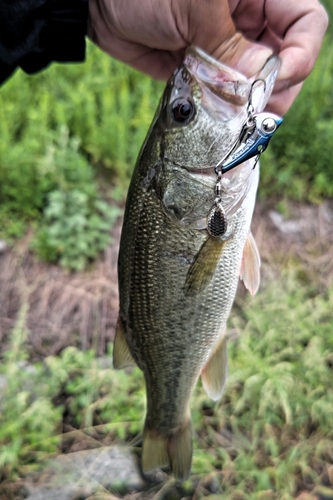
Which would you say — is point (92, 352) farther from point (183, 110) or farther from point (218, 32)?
point (218, 32)

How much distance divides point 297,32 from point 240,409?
1.86 metres

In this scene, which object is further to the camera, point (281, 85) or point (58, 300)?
point (58, 300)

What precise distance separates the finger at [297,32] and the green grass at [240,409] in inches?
60.3

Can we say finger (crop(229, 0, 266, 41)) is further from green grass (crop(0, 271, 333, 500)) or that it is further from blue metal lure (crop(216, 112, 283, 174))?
green grass (crop(0, 271, 333, 500))

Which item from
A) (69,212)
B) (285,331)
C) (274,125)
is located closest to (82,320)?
(69,212)

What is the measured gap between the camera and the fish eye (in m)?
1.35

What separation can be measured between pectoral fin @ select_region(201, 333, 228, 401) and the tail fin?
0.20 metres

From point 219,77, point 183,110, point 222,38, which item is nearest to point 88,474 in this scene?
point 183,110

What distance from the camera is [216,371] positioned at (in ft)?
5.36

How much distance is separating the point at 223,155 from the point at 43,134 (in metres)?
2.20

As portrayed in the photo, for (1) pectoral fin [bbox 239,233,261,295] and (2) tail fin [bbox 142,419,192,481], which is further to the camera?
(2) tail fin [bbox 142,419,192,481]

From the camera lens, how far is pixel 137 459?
2.34 m

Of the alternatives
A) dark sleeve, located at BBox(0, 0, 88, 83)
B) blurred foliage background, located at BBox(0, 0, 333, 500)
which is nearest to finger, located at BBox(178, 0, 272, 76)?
dark sleeve, located at BBox(0, 0, 88, 83)

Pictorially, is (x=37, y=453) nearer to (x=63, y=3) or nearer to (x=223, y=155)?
(x=223, y=155)
